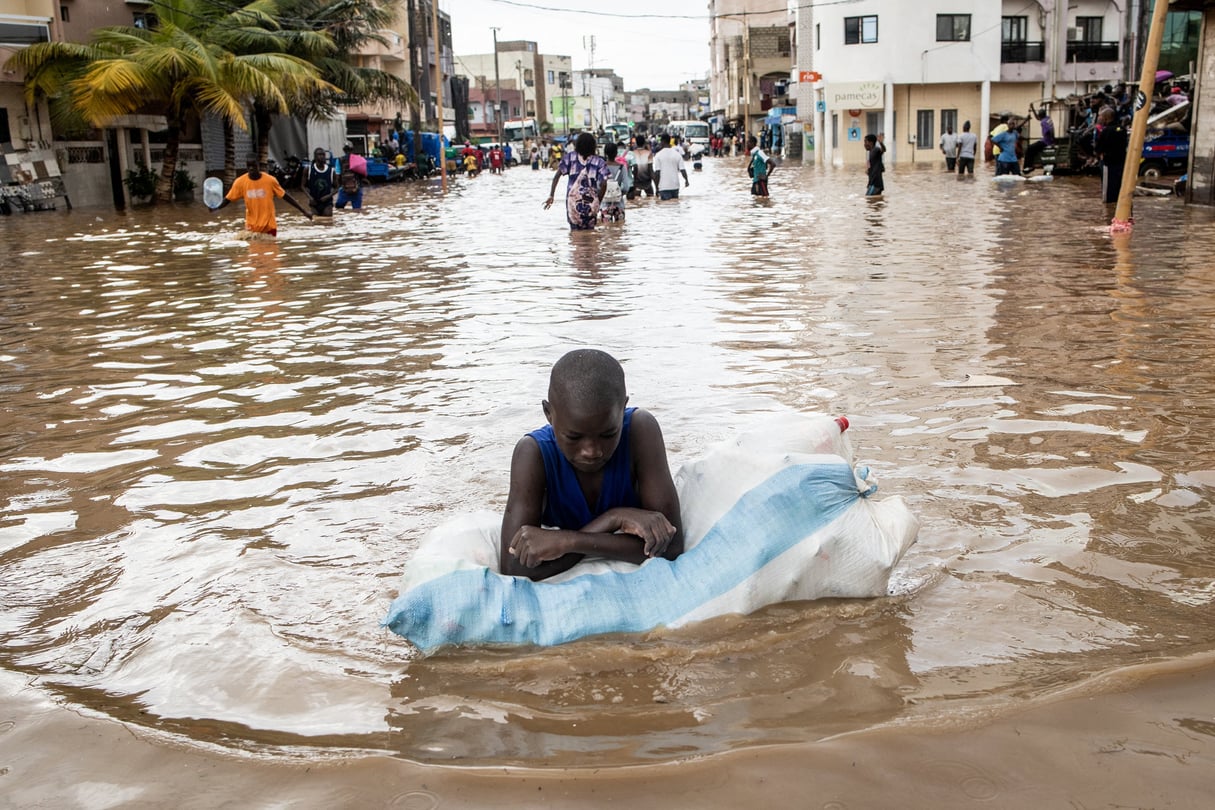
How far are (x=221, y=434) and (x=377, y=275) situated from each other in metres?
7.20

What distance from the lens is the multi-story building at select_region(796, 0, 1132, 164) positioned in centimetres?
4625

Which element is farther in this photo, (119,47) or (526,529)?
(119,47)

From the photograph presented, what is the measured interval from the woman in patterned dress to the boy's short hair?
45.7ft

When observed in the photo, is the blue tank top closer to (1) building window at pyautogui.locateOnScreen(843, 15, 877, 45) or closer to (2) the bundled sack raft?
(2) the bundled sack raft

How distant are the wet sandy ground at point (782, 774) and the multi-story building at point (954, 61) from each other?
46.5 metres

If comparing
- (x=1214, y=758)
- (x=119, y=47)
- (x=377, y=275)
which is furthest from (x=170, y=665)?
(x=119, y=47)

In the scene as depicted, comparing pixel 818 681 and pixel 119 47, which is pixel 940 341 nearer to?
pixel 818 681

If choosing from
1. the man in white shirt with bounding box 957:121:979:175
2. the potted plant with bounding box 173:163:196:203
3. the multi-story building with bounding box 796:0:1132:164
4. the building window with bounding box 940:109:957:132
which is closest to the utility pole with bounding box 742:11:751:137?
the multi-story building with bounding box 796:0:1132:164

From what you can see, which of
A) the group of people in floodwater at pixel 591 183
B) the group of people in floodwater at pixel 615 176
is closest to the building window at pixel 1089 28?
the group of people in floodwater at pixel 615 176

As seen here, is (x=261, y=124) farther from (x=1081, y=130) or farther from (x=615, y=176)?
(x=1081, y=130)

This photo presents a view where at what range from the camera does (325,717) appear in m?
2.94

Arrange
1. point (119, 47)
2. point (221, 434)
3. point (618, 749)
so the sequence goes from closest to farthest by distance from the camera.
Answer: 1. point (618, 749)
2. point (221, 434)
3. point (119, 47)

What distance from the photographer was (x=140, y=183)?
29.6 metres

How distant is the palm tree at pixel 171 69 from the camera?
81.8 feet
